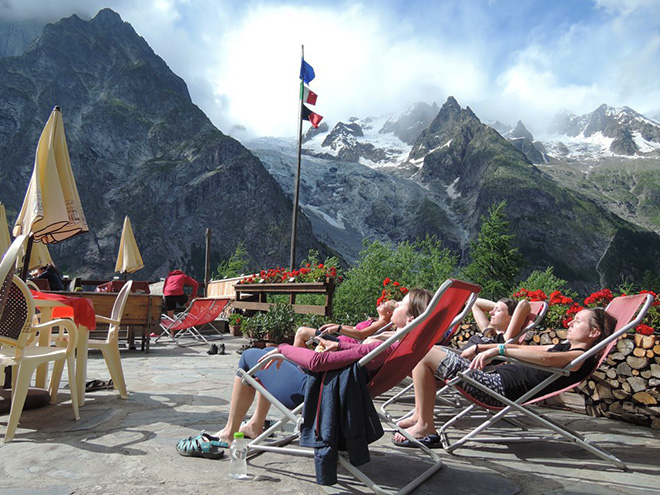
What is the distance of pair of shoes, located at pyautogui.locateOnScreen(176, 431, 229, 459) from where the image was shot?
2287mm

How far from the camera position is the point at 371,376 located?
2076 millimetres

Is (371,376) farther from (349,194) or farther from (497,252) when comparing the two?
(349,194)

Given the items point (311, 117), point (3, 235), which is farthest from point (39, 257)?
point (311, 117)

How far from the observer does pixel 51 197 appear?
170 inches

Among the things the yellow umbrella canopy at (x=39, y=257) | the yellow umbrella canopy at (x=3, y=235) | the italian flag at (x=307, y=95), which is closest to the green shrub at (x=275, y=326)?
the yellow umbrella canopy at (x=3, y=235)

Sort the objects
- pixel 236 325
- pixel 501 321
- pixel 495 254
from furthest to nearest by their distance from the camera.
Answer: pixel 495 254 < pixel 236 325 < pixel 501 321

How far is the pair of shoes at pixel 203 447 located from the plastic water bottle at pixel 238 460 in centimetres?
13

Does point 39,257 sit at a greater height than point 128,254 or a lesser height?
lesser

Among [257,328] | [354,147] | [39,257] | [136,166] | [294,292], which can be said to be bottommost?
[257,328]

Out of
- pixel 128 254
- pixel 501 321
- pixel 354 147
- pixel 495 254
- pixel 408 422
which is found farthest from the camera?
pixel 354 147

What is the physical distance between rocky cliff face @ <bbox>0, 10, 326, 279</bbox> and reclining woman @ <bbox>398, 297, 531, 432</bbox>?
6787cm

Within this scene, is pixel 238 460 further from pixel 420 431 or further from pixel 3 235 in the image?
pixel 3 235

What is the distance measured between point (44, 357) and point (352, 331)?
6.85 feet

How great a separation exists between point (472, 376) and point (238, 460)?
4.11 feet
